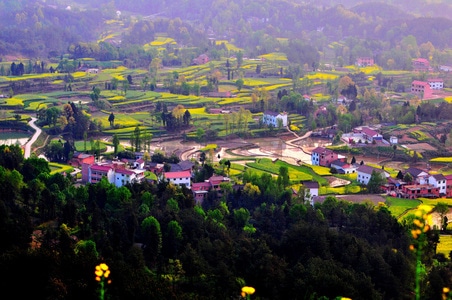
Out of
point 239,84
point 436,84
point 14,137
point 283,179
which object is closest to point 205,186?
point 283,179

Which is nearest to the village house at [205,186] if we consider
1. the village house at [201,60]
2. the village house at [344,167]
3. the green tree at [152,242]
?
the village house at [344,167]

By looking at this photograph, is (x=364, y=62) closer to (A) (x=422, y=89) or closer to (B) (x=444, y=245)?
(A) (x=422, y=89)

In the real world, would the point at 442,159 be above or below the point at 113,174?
below

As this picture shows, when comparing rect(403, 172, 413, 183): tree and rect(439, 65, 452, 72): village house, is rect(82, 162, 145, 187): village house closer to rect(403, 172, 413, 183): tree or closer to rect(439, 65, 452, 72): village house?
rect(403, 172, 413, 183): tree

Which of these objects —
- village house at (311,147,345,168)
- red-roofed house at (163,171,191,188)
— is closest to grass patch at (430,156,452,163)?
village house at (311,147,345,168)

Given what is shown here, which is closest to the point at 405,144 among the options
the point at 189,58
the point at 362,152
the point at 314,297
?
the point at 362,152

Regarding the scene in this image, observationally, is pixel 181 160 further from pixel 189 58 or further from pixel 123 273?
pixel 189 58

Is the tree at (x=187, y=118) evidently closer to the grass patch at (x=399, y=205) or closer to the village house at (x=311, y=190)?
the village house at (x=311, y=190)

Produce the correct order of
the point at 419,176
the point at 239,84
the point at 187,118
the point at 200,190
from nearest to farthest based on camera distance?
the point at 200,190 < the point at 419,176 < the point at 187,118 < the point at 239,84
